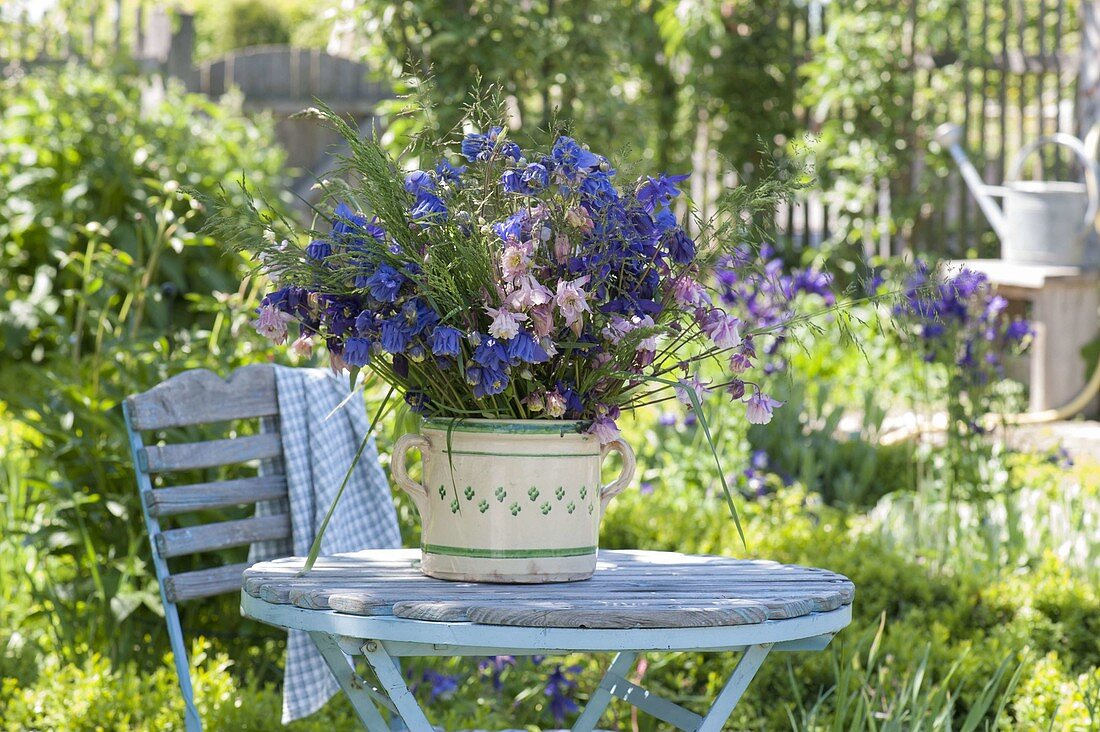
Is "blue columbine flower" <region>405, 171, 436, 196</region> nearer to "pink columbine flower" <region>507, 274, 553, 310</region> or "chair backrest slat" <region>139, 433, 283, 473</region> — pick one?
"pink columbine flower" <region>507, 274, 553, 310</region>

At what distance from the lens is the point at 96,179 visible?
18.0 feet

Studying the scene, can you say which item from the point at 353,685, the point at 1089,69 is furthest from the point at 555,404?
the point at 1089,69

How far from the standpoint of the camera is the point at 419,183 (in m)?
1.86

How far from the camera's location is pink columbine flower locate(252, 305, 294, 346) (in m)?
1.91

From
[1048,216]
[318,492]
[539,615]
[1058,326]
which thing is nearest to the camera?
[539,615]

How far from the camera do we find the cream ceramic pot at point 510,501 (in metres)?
1.90

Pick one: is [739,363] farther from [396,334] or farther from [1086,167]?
[1086,167]

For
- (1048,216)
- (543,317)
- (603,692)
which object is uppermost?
(1048,216)

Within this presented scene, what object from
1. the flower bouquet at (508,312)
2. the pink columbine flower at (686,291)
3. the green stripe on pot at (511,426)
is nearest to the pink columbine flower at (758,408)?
the flower bouquet at (508,312)

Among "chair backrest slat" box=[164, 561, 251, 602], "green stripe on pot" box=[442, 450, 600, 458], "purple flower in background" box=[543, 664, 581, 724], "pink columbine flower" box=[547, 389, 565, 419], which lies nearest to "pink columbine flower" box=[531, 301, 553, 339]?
"pink columbine flower" box=[547, 389, 565, 419]

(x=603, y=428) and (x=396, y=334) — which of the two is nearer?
(x=396, y=334)

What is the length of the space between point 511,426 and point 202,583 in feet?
3.12

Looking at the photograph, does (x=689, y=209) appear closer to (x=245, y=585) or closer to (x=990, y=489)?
(x=245, y=585)

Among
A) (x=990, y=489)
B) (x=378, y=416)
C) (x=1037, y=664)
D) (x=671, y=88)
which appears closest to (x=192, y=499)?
(x=378, y=416)
